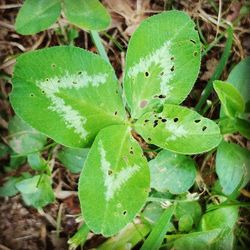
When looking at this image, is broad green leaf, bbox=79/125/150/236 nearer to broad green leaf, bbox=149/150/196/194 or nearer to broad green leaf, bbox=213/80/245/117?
broad green leaf, bbox=149/150/196/194

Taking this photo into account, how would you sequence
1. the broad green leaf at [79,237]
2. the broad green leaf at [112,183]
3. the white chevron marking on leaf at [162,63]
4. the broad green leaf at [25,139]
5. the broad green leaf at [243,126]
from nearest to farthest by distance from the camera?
the broad green leaf at [112,183] → the white chevron marking on leaf at [162,63] → the broad green leaf at [243,126] → the broad green leaf at [79,237] → the broad green leaf at [25,139]

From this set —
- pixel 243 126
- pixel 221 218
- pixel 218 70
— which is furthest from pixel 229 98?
pixel 221 218

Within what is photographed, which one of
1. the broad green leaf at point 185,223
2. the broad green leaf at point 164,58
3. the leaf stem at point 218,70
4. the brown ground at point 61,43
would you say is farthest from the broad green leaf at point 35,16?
the broad green leaf at point 185,223

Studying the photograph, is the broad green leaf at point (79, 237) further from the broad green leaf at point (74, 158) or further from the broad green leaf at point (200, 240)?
the broad green leaf at point (200, 240)

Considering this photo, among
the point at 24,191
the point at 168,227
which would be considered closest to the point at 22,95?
the point at 24,191

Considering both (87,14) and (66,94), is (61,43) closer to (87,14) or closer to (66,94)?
(87,14)

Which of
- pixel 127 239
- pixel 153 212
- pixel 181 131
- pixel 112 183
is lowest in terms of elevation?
pixel 127 239

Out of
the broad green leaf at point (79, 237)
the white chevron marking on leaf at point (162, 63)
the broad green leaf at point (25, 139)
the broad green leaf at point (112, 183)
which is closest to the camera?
the broad green leaf at point (112, 183)
